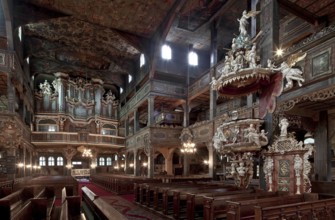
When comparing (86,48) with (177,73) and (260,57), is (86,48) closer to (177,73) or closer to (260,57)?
(177,73)

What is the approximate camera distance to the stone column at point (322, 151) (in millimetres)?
9578

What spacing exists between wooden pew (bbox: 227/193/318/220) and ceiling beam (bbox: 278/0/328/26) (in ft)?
23.0

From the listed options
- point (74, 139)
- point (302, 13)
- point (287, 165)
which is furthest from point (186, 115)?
point (74, 139)

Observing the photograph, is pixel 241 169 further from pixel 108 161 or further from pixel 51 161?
pixel 51 161

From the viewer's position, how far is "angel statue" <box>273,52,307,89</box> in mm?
7316

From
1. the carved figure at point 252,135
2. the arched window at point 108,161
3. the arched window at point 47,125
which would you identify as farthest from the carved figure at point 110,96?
the carved figure at point 252,135

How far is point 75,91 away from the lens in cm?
2531

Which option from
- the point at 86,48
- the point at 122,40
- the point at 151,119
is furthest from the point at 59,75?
the point at 151,119

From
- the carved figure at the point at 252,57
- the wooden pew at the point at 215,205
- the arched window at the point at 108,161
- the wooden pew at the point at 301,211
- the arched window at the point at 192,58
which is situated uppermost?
the arched window at the point at 192,58

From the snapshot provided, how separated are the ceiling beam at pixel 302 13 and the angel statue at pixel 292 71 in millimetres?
2915

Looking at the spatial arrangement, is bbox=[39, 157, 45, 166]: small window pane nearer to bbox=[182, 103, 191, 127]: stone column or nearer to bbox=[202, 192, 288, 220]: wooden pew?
bbox=[182, 103, 191, 127]: stone column

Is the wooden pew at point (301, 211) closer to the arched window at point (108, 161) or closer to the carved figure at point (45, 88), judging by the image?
the carved figure at point (45, 88)

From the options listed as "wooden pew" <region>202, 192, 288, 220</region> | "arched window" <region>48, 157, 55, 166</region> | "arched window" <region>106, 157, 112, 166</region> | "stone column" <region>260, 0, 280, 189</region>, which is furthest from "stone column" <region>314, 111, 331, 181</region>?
"arched window" <region>48, 157, 55, 166</region>

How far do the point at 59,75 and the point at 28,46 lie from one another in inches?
229
